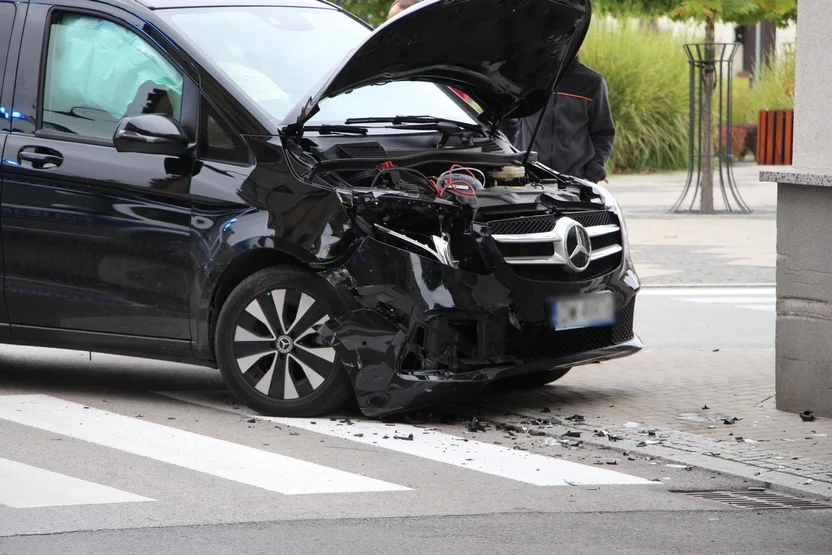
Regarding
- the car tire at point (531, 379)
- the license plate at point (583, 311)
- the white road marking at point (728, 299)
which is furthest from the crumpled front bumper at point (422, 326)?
the white road marking at point (728, 299)

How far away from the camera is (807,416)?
714 cm

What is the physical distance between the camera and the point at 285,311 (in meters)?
6.90

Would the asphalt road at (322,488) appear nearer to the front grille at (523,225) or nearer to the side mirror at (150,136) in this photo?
the front grille at (523,225)


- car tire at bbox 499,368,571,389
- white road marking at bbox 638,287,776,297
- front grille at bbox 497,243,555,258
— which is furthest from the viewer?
white road marking at bbox 638,287,776,297

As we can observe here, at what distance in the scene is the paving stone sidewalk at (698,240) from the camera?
44.5 feet

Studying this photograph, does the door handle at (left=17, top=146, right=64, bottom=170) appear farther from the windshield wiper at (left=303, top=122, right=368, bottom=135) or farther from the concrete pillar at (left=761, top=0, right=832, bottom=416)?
the concrete pillar at (left=761, top=0, right=832, bottom=416)

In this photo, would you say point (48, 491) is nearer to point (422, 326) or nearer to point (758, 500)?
point (422, 326)

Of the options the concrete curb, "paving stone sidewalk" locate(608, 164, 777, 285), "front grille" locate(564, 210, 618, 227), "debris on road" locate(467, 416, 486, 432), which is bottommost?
the concrete curb

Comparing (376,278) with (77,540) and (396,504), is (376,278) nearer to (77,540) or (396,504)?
(396,504)

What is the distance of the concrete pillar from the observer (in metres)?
7.02

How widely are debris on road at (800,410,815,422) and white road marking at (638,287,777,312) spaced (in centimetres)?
438

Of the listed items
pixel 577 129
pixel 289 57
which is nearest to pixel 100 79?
pixel 289 57

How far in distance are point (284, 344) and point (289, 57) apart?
5.02 ft

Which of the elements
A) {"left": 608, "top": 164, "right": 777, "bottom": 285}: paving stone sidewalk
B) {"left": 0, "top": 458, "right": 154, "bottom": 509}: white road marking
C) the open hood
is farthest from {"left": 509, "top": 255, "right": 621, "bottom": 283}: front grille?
{"left": 608, "top": 164, "right": 777, "bottom": 285}: paving stone sidewalk
